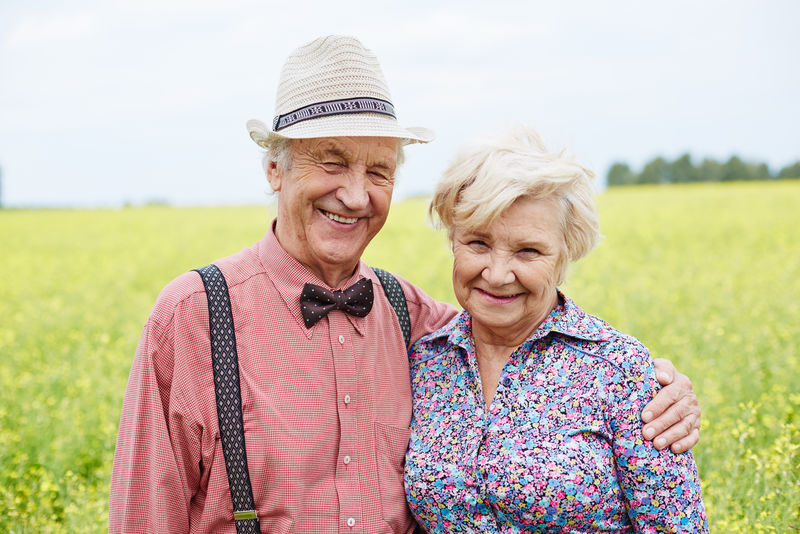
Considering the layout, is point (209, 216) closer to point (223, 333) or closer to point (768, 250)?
point (768, 250)

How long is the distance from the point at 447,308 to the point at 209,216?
91.9 ft

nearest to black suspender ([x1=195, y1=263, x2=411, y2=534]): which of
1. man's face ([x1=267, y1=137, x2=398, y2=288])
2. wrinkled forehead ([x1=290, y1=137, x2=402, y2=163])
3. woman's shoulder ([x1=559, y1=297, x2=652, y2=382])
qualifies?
man's face ([x1=267, y1=137, x2=398, y2=288])

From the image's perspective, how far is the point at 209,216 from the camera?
98.6 feet

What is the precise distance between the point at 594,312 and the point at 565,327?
6.16 metres

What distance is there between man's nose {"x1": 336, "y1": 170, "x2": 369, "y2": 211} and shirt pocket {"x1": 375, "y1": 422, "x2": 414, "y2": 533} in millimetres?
811

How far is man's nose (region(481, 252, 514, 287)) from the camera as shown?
257 centimetres

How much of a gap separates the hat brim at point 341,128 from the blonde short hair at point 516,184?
0.83ft

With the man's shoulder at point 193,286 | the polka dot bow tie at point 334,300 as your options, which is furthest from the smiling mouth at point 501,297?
the man's shoulder at point 193,286

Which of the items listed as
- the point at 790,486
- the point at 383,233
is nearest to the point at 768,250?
the point at 383,233

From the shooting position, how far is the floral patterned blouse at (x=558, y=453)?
2.38 meters

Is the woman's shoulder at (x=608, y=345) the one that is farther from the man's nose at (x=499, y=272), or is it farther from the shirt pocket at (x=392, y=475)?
the shirt pocket at (x=392, y=475)

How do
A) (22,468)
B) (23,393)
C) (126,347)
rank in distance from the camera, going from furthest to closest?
(126,347)
(23,393)
(22,468)

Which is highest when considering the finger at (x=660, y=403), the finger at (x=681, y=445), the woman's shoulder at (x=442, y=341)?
the woman's shoulder at (x=442, y=341)

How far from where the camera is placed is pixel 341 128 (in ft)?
8.28
